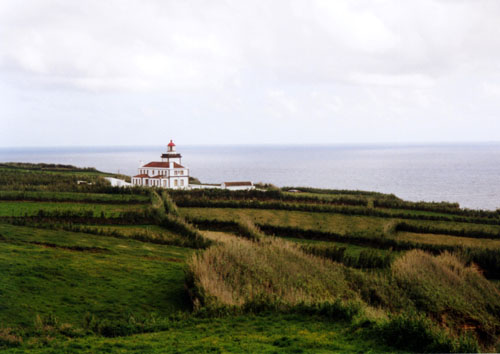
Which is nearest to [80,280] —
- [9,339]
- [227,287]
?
[227,287]

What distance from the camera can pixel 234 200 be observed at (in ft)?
157

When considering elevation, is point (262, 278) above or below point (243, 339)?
above

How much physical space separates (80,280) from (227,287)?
19.7 ft

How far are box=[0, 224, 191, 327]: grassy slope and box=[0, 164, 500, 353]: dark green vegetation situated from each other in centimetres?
7

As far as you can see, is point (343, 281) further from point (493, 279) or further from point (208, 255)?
point (493, 279)

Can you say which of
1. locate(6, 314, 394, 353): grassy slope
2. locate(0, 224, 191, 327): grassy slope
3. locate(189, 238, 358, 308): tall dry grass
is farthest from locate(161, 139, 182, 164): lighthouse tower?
locate(6, 314, 394, 353): grassy slope

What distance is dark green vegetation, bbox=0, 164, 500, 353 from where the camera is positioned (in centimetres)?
1392

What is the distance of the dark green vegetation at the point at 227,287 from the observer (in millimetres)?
13922

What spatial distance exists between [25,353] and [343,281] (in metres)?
13.4

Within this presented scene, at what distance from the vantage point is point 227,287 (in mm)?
18781

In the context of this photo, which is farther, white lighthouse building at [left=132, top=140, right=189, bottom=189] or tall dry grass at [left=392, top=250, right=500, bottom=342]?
white lighthouse building at [left=132, top=140, right=189, bottom=189]

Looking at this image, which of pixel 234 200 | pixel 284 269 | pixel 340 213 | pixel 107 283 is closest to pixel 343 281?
pixel 284 269

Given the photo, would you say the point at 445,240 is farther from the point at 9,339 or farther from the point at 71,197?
the point at 9,339

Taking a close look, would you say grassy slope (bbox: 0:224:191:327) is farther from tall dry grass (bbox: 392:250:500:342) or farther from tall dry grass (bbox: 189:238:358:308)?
tall dry grass (bbox: 392:250:500:342)
